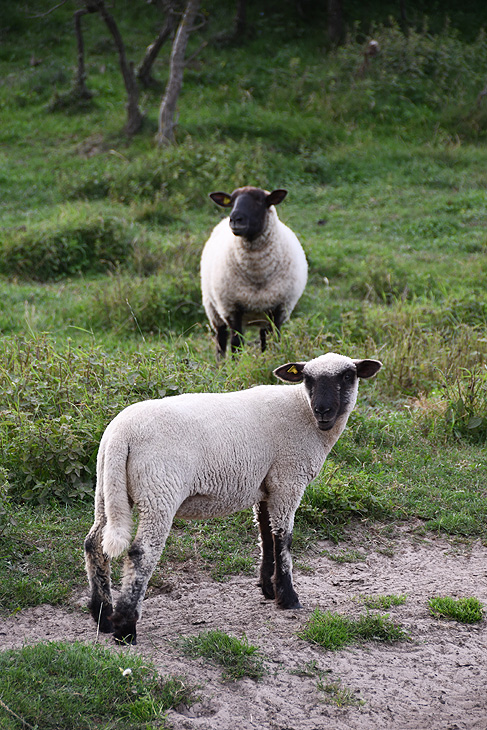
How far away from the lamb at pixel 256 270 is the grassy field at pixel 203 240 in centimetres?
37

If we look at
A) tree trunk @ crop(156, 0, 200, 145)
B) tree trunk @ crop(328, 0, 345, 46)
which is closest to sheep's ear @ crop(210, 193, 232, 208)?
tree trunk @ crop(156, 0, 200, 145)

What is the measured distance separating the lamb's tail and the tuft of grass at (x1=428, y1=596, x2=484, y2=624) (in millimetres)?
1787

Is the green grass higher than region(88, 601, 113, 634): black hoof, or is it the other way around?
the green grass

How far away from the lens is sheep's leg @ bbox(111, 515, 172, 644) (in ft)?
10.6

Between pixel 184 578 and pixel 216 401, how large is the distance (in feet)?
3.75

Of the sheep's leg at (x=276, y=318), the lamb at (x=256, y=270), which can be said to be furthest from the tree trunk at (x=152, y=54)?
the sheep's leg at (x=276, y=318)

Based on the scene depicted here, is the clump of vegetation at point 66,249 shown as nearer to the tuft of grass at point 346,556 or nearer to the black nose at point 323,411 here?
the tuft of grass at point 346,556

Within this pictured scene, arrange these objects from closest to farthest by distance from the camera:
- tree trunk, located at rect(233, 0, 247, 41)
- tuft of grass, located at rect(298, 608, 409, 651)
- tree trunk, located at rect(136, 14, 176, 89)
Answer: tuft of grass, located at rect(298, 608, 409, 651) → tree trunk, located at rect(136, 14, 176, 89) → tree trunk, located at rect(233, 0, 247, 41)

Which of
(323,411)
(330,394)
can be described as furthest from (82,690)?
(330,394)

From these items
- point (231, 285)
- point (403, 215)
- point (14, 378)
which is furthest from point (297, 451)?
point (403, 215)

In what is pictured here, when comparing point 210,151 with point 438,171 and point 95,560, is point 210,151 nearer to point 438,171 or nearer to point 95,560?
point 438,171

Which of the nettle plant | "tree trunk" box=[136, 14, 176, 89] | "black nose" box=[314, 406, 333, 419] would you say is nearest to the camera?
"black nose" box=[314, 406, 333, 419]

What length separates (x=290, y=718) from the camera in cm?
301

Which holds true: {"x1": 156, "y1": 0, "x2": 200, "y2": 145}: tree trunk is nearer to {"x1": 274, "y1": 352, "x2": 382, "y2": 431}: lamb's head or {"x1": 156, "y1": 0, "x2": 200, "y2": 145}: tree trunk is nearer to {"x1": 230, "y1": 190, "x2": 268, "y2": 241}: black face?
{"x1": 230, "y1": 190, "x2": 268, "y2": 241}: black face
